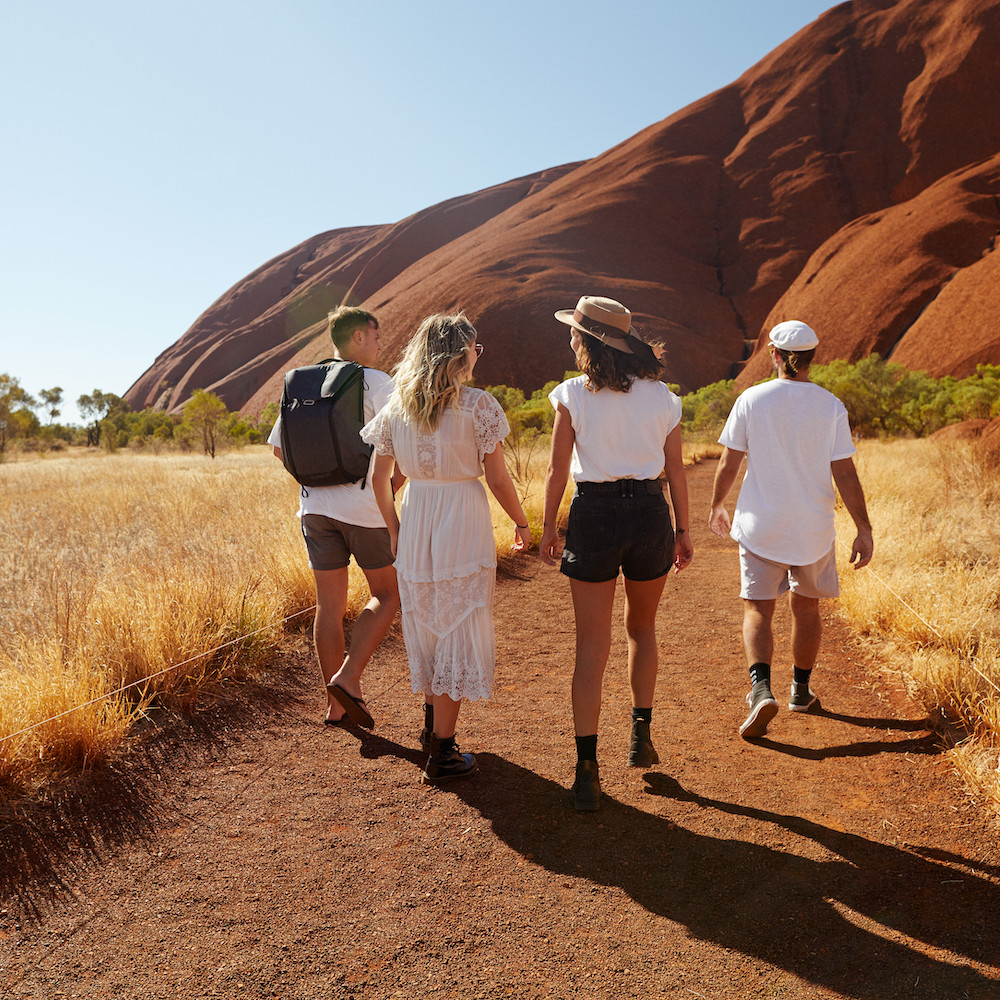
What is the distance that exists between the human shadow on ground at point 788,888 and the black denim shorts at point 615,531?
100cm

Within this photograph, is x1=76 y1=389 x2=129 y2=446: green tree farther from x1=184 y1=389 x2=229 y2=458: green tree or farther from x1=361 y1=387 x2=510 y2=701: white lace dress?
x1=361 y1=387 x2=510 y2=701: white lace dress

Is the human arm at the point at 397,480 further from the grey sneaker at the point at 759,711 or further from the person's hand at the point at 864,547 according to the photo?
the person's hand at the point at 864,547

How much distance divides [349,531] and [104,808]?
1.55 meters

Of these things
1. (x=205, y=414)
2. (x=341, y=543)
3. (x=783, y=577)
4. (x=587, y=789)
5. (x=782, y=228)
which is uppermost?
(x=782, y=228)

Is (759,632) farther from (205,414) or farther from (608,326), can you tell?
(205,414)

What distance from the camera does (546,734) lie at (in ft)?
12.2

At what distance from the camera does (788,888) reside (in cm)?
239

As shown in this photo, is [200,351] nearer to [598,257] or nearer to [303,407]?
[598,257]

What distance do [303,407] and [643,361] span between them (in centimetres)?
162

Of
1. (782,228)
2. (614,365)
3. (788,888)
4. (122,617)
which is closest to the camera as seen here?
(788,888)

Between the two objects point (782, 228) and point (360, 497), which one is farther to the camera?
point (782, 228)

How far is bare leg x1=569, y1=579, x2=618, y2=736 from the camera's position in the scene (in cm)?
292

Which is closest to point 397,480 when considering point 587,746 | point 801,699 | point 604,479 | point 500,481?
point 500,481

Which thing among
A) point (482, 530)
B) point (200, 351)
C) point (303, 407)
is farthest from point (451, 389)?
point (200, 351)
